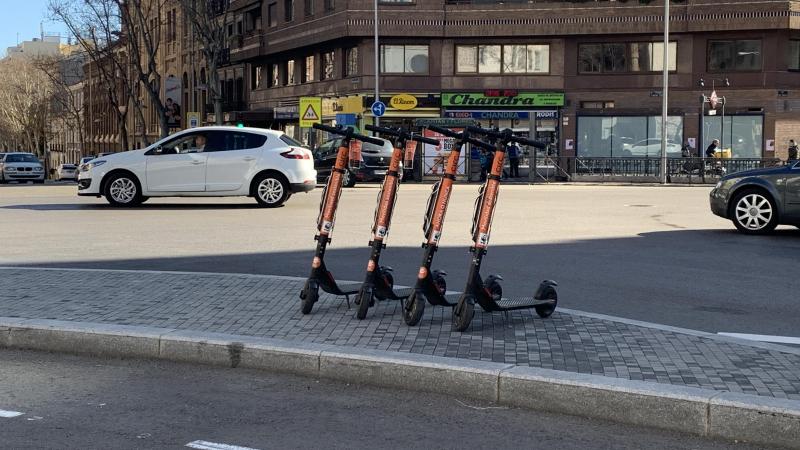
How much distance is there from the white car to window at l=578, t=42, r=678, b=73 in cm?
2923

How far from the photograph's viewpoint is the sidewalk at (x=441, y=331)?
19.7ft

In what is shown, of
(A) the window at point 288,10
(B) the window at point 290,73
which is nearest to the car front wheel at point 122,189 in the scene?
(A) the window at point 288,10

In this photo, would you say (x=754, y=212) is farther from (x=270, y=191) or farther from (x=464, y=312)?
(x=464, y=312)

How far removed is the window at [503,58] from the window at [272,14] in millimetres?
13133

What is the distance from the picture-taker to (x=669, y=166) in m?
37.6

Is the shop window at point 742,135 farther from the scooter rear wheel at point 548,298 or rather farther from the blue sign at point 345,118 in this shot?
the scooter rear wheel at point 548,298

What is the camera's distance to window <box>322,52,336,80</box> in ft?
171

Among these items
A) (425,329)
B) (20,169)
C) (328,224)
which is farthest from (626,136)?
(425,329)

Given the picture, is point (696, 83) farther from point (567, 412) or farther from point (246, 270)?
point (567, 412)

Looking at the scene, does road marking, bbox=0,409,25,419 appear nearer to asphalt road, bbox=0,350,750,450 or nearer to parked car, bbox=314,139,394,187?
asphalt road, bbox=0,350,750,450

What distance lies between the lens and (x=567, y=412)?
5.60 meters

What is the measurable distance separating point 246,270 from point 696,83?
38545mm

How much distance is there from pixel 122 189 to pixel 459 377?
16.5 meters

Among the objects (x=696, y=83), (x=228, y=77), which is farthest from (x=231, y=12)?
(x=696, y=83)
